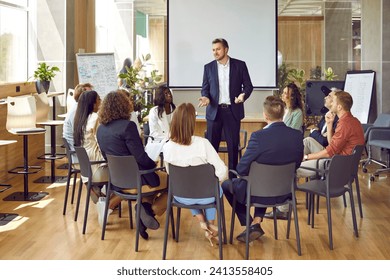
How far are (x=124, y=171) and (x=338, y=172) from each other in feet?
5.75

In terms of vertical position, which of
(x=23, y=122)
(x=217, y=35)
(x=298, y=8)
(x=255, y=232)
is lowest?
(x=255, y=232)

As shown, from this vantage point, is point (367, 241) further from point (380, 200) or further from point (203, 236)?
point (380, 200)

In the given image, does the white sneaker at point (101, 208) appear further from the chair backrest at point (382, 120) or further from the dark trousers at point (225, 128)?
the chair backrest at point (382, 120)

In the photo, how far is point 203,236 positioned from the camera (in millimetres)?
5859

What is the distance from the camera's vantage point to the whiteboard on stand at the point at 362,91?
1045cm

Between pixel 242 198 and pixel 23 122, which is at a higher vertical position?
pixel 23 122

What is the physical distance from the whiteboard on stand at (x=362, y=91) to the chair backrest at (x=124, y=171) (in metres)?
5.78

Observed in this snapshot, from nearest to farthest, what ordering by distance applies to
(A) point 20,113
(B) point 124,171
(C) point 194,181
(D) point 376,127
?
(C) point 194,181 < (B) point 124,171 < (A) point 20,113 < (D) point 376,127

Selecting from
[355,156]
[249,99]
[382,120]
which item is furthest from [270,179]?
[249,99]

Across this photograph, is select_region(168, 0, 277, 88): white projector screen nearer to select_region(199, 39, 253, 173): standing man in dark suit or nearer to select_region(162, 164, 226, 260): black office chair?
select_region(199, 39, 253, 173): standing man in dark suit

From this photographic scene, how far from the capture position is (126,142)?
5.57 m

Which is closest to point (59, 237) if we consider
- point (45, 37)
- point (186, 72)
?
point (186, 72)

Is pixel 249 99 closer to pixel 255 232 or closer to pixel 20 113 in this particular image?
pixel 20 113

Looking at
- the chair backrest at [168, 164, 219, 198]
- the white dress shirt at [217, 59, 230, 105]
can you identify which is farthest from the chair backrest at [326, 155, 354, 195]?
the white dress shirt at [217, 59, 230, 105]
